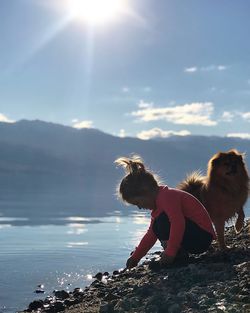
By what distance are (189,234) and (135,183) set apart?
34.9 inches

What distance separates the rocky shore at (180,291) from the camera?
4.60 m

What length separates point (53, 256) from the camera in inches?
451

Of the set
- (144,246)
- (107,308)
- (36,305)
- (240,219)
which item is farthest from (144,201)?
(240,219)

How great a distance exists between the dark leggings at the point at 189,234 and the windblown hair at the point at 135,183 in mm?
357

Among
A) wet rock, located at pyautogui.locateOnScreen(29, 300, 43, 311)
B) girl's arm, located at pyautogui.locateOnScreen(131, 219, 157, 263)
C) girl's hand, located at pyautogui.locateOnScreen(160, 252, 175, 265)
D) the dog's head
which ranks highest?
the dog's head

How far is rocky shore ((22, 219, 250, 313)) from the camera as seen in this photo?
15.1 feet

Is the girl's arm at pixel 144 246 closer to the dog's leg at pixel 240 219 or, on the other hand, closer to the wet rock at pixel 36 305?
the wet rock at pixel 36 305

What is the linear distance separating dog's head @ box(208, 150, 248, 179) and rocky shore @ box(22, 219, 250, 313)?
0.96 metres

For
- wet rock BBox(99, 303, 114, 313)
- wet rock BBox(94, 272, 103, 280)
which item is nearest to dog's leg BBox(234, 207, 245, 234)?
wet rock BBox(94, 272, 103, 280)

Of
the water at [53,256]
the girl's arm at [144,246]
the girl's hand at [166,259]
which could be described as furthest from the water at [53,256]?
the girl's hand at [166,259]

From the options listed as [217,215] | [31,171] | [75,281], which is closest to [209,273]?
[217,215]

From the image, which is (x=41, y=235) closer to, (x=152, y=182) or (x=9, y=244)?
(x=9, y=244)

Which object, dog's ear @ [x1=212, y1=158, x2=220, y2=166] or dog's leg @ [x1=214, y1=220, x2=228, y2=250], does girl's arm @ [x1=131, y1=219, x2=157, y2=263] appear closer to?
dog's leg @ [x1=214, y1=220, x2=228, y2=250]

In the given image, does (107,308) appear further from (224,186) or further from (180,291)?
(224,186)
